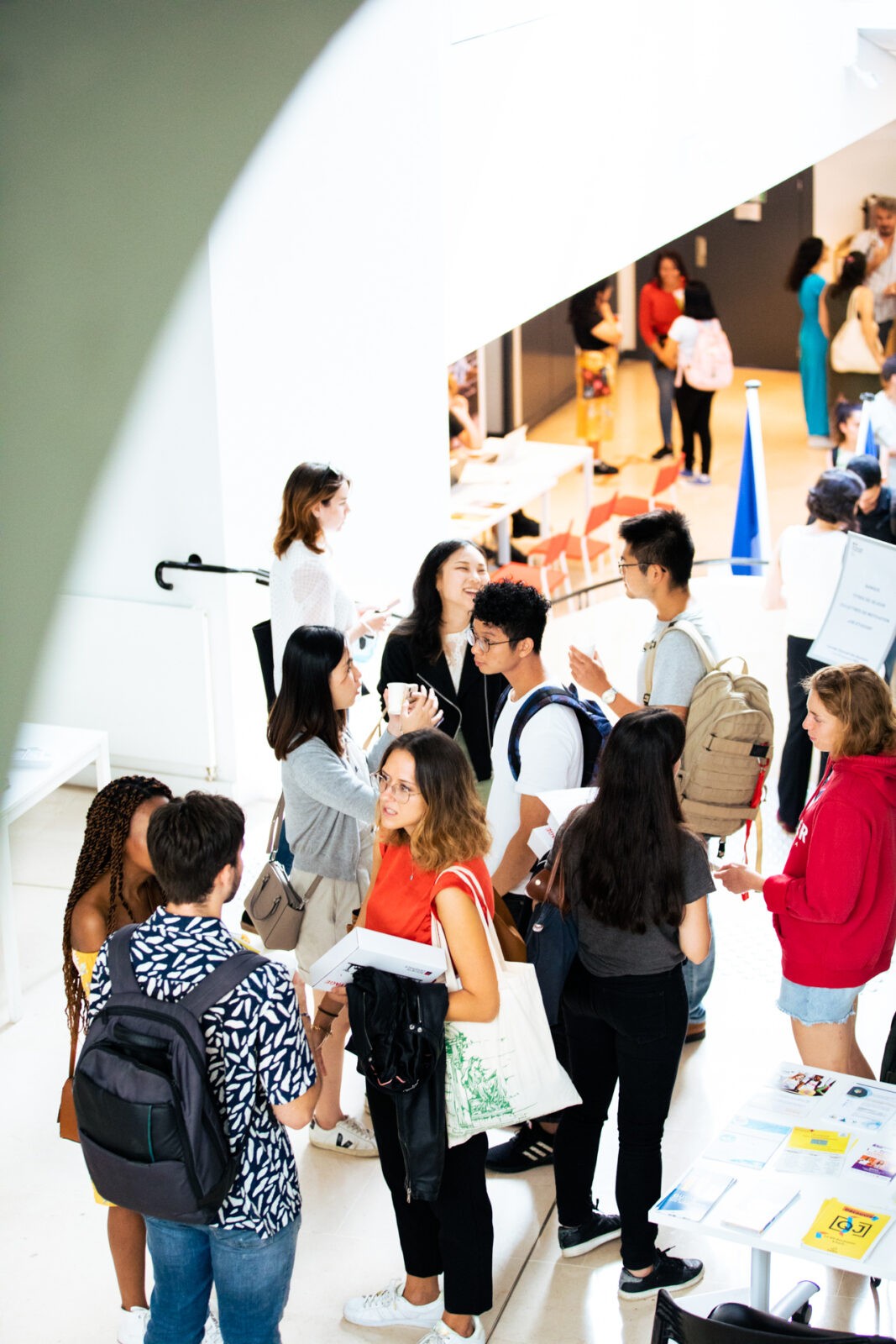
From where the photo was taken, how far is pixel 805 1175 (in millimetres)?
2498

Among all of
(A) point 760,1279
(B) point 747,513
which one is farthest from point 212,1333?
(B) point 747,513

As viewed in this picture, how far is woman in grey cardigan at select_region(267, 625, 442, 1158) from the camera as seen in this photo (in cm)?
338

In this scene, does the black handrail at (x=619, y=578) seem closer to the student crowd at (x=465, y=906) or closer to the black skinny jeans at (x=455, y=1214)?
the student crowd at (x=465, y=906)

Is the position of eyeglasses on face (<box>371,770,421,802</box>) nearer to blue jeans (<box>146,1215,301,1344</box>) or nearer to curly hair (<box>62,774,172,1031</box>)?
curly hair (<box>62,774,172,1031</box>)

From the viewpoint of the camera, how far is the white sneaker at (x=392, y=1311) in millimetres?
3025

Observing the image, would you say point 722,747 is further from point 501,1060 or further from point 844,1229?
point 844,1229

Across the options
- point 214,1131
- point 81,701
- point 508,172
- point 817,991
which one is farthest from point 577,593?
point 214,1131

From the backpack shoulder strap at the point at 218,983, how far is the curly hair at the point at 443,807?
504 mm

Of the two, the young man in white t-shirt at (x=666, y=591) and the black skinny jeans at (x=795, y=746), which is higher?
the young man in white t-shirt at (x=666, y=591)

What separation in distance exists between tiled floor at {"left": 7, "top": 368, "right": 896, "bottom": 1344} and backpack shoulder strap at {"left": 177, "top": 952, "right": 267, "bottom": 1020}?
906 mm

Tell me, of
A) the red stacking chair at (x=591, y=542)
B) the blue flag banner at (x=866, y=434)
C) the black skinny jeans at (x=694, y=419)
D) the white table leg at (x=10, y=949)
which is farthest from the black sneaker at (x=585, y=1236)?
the black skinny jeans at (x=694, y=419)

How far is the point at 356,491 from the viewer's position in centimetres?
622

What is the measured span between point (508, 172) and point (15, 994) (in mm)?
4206

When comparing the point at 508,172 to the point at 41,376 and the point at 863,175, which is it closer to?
the point at 41,376
